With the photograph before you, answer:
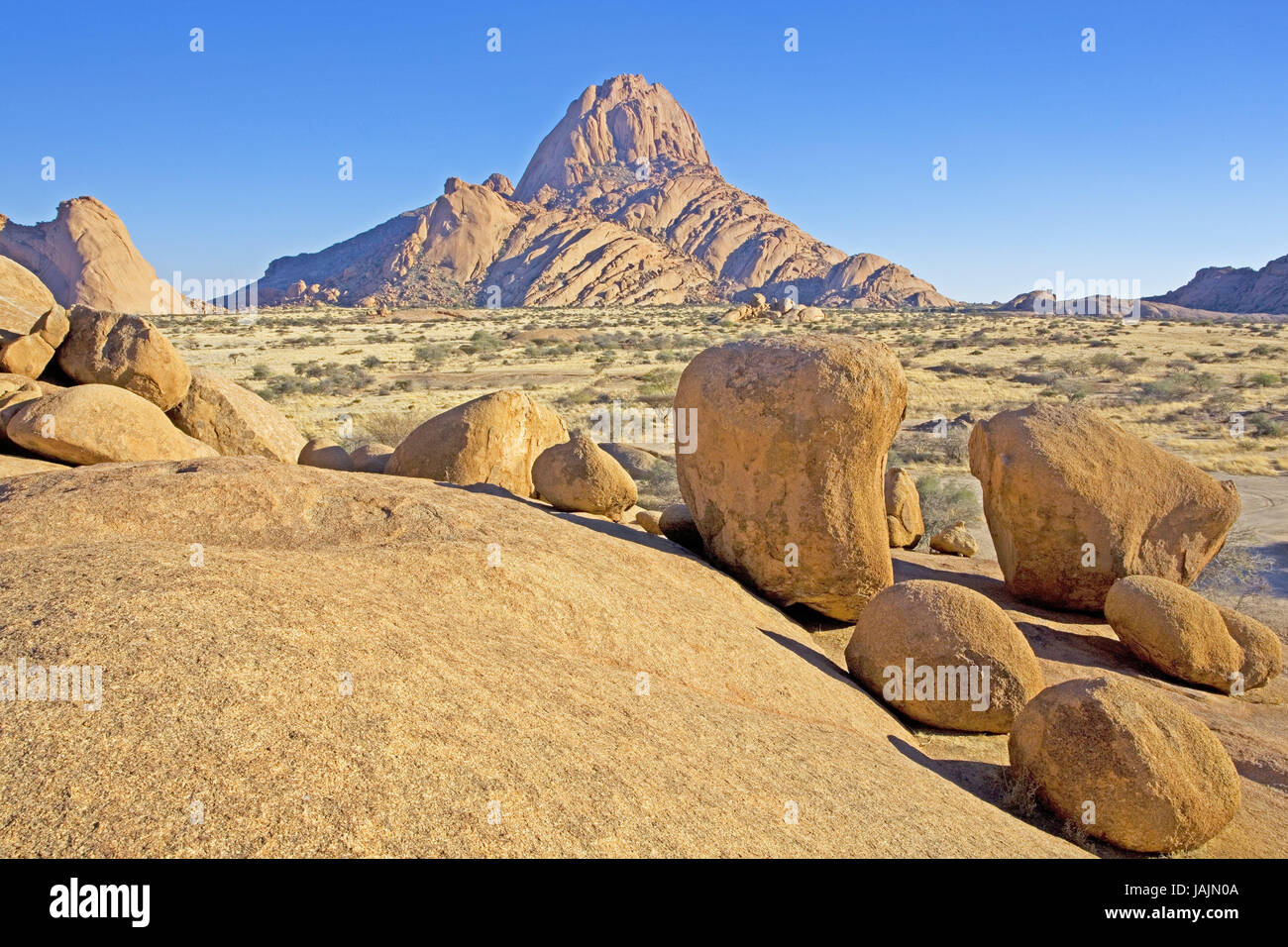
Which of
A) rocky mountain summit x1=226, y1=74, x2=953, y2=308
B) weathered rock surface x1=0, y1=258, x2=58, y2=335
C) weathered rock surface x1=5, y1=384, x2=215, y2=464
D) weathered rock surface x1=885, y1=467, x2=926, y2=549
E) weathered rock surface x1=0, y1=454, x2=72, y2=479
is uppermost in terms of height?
rocky mountain summit x1=226, y1=74, x2=953, y2=308

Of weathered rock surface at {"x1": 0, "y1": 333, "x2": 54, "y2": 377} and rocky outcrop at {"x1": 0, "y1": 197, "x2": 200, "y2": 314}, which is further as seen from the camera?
rocky outcrop at {"x1": 0, "y1": 197, "x2": 200, "y2": 314}

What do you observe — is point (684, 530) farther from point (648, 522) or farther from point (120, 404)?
point (120, 404)

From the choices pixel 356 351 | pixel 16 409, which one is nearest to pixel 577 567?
pixel 16 409

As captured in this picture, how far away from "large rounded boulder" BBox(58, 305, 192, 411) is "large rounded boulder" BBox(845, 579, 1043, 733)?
7.84 metres

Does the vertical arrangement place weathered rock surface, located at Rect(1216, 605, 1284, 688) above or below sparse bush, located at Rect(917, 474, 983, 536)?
below

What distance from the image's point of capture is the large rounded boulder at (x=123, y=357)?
903 cm

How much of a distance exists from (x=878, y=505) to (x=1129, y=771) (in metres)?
2.91

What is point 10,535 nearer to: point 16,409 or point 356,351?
point 16,409

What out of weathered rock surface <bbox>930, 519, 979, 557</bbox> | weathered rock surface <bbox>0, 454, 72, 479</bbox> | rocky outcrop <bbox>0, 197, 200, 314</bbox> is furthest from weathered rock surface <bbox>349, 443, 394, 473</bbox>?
rocky outcrop <bbox>0, 197, 200, 314</bbox>

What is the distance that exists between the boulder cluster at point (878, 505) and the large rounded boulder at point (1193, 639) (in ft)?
0.06

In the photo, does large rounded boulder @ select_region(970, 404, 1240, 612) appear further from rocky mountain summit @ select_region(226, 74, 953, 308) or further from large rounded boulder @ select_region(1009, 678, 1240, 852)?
rocky mountain summit @ select_region(226, 74, 953, 308)

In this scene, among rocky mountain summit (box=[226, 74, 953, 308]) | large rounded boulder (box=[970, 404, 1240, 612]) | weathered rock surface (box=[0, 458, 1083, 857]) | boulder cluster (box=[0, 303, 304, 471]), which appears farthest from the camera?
rocky mountain summit (box=[226, 74, 953, 308])

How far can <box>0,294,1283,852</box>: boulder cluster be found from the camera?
4902mm
